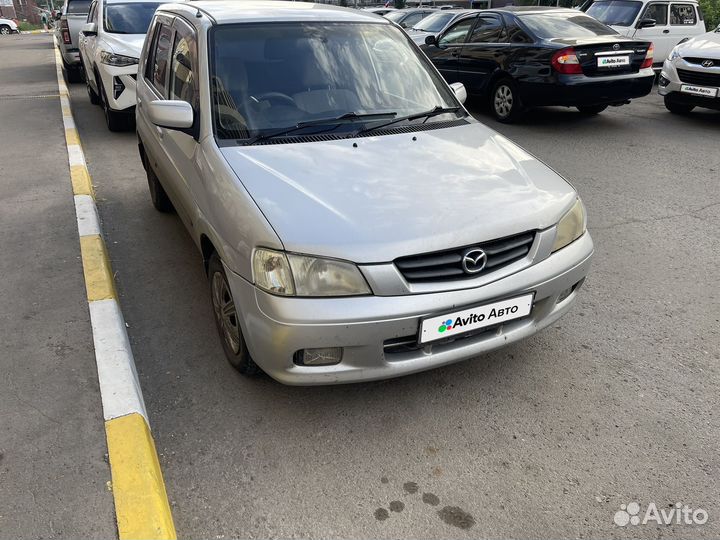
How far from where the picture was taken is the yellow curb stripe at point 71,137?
23.3 feet

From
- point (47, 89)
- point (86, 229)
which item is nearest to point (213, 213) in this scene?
point (86, 229)

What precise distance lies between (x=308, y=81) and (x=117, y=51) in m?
5.39

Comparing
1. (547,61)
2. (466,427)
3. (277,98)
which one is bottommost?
(466,427)

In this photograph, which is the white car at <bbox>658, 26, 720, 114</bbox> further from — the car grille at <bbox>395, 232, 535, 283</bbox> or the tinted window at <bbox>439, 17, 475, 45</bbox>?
the car grille at <bbox>395, 232, 535, 283</bbox>

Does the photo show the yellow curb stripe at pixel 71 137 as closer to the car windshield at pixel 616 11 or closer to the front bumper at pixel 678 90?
the front bumper at pixel 678 90

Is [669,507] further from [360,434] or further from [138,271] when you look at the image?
[138,271]

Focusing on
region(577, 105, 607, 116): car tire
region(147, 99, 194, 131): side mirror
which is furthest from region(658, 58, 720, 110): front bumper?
region(147, 99, 194, 131): side mirror

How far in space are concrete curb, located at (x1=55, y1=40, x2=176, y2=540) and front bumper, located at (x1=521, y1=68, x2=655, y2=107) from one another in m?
6.05

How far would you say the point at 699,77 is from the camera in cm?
806

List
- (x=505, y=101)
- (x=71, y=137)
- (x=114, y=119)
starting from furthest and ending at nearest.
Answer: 1. (x=505, y=101)
2. (x=114, y=119)
3. (x=71, y=137)

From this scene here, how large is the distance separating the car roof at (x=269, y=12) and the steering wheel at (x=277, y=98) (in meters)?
0.57

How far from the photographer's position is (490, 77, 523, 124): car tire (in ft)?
27.1

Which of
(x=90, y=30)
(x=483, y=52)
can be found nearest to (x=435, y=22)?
(x=483, y=52)

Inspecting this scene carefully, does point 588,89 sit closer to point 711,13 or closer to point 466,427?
point 466,427
